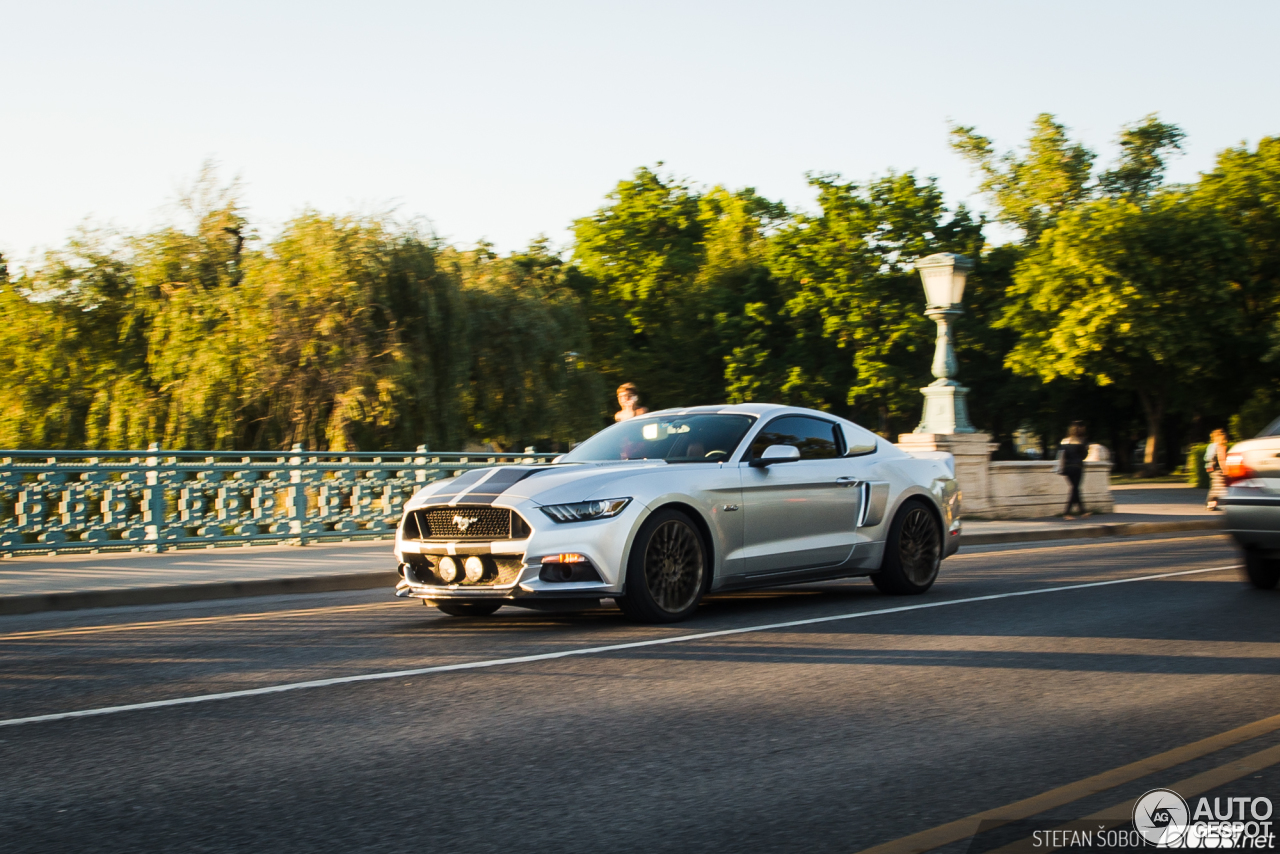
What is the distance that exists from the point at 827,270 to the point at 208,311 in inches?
1140

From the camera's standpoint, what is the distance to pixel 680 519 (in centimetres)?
908

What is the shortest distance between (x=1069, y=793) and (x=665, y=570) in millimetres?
4633

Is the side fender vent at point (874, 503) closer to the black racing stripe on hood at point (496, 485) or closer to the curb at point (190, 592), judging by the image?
the black racing stripe on hood at point (496, 485)

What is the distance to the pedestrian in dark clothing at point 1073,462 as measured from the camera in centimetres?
2256

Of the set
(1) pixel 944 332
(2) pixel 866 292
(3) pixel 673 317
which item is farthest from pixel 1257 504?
(3) pixel 673 317

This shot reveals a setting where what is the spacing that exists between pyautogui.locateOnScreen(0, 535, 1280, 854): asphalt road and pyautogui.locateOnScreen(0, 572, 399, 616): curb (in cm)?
145

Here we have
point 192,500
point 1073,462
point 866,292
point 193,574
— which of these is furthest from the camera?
point 866,292

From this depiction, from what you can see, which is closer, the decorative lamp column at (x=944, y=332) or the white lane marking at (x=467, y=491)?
the white lane marking at (x=467, y=491)

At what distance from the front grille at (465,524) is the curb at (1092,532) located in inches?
405

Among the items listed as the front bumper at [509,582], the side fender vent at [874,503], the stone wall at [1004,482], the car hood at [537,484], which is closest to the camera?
the front bumper at [509,582]

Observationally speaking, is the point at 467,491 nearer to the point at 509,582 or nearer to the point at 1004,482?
the point at 509,582

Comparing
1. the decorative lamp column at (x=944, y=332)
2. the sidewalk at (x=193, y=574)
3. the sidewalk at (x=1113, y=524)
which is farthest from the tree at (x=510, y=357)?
the sidewalk at (x=193, y=574)

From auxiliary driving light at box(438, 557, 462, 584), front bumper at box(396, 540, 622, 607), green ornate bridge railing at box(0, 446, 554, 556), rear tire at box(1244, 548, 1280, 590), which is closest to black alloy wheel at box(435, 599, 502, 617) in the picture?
front bumper at box(396, 540, 622, 607)

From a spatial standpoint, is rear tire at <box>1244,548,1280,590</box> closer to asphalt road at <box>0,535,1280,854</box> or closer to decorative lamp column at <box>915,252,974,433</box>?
asphalt road at <box>0,535,1280,854</box>
